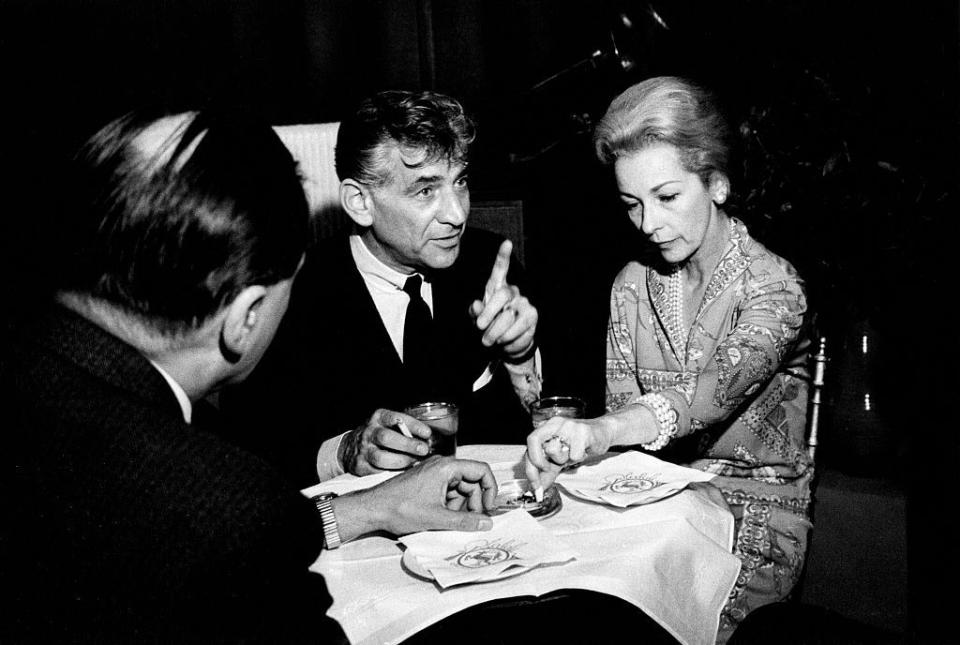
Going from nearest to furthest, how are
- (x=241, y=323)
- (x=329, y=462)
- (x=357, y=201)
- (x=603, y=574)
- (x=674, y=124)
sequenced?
(x=241, y=323)
(x=603, y=574)
(x=329, y=462)
(x=674, y=124)
(x=357, y=201)

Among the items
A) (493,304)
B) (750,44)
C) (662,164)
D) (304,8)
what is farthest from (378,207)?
(304,8)

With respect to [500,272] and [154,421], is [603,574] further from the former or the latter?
[500,272]

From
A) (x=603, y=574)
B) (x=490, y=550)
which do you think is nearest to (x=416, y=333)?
(x=490, y=550)

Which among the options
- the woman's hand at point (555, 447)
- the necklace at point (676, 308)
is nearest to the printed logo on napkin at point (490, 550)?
the woman's hand at point (555, 447)

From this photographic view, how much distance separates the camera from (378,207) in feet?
8.51

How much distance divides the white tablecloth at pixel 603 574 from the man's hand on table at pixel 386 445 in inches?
11.7

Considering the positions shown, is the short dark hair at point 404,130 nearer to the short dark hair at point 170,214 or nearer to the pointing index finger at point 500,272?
the pointing index finger at point 500,272

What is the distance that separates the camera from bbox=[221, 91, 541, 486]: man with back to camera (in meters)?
2.52

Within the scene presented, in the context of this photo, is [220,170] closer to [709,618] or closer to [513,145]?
[709,618]

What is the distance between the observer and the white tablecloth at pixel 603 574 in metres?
1.29

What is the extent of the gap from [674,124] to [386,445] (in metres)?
1.22

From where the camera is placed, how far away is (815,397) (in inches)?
109

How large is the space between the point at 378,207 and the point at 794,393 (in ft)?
4.94

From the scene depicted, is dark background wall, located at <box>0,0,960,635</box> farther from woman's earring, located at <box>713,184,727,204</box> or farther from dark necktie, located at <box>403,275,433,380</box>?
dark necktie, located at <box>403,275,433,380</box>
